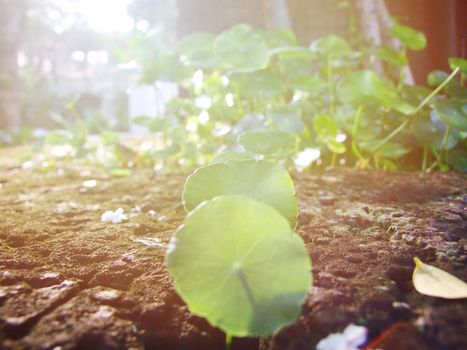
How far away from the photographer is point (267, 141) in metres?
0.95

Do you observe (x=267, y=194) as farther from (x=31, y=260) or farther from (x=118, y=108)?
(x=118, y=108)

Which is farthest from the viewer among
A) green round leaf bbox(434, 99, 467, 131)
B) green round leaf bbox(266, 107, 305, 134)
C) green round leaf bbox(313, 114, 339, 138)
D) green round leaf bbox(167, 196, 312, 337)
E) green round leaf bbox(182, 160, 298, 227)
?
green round leaf bbox(266, 107, 305, 134)

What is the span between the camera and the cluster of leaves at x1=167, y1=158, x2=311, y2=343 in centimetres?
40

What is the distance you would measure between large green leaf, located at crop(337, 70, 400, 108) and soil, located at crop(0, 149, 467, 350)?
0.25 meters

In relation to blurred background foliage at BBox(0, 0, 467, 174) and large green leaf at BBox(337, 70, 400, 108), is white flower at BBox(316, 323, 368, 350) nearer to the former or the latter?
blurred background foliage at BBox(0, 0, 467, 174)

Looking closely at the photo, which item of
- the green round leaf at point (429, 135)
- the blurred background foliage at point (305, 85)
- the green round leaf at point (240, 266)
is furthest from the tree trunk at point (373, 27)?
the green round leaf at point (240, 266)

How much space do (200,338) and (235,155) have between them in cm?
31

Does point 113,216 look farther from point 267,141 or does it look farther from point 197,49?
point 197,49

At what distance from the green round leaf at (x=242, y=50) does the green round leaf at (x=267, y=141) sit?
36 centimetres

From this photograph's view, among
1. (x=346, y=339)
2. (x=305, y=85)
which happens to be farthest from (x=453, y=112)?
(x=346, y=339)

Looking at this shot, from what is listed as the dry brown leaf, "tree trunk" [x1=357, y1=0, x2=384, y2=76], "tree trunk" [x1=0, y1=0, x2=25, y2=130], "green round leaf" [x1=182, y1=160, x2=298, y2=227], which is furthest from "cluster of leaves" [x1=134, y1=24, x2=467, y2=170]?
"tree trunk" [x1=0, y1=0, x2=25, y2=130]

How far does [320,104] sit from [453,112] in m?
0.66

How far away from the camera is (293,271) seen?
0.42 meters

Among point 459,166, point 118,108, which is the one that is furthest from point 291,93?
point 118,108
